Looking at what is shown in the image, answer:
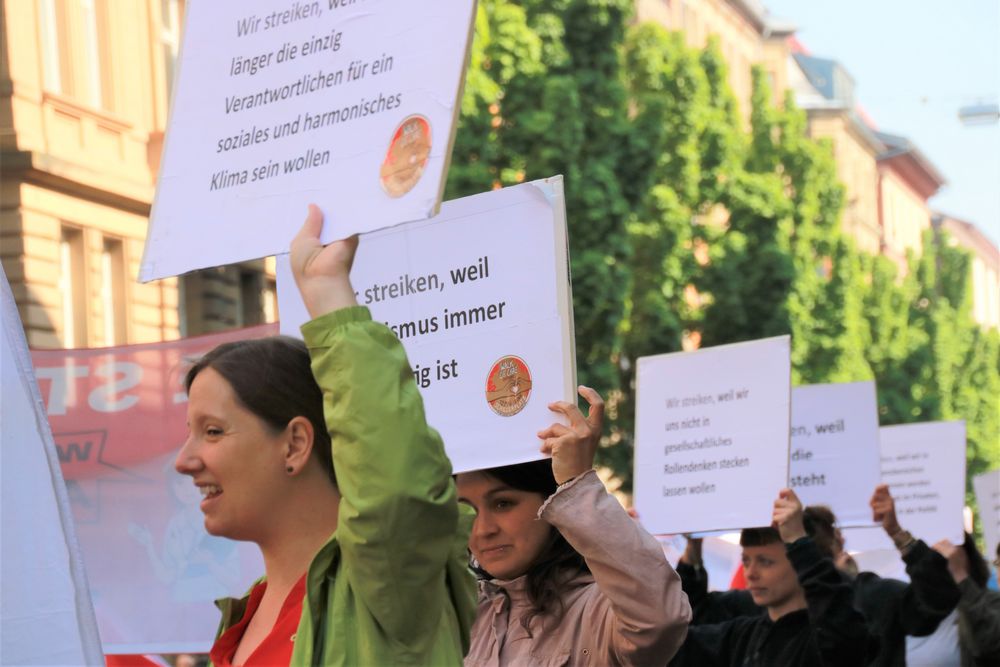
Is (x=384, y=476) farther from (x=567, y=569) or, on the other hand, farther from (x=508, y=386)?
(x=508, y=386)

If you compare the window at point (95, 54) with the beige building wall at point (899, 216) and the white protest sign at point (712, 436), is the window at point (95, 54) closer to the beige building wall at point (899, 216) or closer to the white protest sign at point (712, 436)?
the white protest sign at point (712, 436)

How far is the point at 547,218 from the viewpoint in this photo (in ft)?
13.1

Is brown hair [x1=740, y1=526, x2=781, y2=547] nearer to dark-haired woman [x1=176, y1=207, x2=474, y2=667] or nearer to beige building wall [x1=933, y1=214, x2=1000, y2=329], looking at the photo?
dark-haired woman [x1=176, y1=207, x2=474, y2=667]

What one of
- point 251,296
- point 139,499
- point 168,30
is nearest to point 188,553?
point 139,499

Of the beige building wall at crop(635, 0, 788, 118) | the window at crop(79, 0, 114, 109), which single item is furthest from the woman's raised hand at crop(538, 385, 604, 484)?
the beige building wall at crop(635, 0, 788, 118)

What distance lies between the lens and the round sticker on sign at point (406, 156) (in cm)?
276

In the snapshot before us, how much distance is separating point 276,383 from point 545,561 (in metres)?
1.13

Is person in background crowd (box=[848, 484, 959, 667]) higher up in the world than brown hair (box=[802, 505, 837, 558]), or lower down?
lower down

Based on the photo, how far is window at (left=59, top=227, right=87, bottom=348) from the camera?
69.4ft

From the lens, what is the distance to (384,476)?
2.40 meters

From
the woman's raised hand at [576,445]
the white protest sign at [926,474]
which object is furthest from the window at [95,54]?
the woman's raised hand at [576,445]

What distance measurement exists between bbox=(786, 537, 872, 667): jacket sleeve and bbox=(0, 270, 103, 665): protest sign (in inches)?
158

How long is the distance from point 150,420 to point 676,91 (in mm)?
27223

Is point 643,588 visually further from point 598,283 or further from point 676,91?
point 676,91
